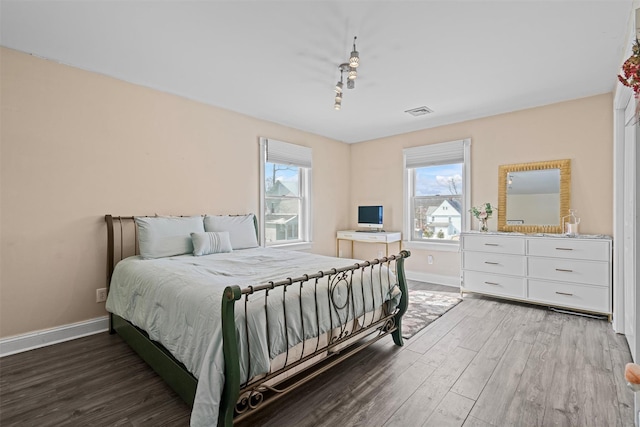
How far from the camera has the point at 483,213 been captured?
4.22 metres

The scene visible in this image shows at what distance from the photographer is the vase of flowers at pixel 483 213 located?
412 cm

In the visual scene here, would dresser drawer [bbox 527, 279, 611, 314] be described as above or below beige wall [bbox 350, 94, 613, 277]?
below

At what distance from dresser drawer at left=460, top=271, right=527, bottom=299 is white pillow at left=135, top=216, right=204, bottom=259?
3.47 metres

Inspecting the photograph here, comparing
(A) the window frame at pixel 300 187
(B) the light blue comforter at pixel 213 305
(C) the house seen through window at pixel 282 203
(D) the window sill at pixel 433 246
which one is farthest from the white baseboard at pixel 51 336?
(D) the window sill at pixel 433 246

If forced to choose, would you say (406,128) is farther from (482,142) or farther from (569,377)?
(569,377)

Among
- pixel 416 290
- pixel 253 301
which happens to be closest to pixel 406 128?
pixel 416 290

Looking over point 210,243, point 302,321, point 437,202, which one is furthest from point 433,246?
point 302,321

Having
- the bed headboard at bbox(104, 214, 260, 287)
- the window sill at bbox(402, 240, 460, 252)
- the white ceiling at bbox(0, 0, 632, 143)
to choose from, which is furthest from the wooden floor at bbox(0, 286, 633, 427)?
the white ceiling at bbox(0, 0, 632, 143)

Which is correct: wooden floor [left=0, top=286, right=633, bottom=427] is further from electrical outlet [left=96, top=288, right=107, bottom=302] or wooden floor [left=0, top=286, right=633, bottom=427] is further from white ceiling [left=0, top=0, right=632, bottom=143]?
white ceiling [left=0, top=0, right=632, bottom=143]

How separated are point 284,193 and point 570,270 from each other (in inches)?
149

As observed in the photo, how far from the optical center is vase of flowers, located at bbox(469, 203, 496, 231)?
13.5ft

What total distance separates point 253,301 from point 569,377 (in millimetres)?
2287

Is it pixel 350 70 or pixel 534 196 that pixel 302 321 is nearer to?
pixel 350 70

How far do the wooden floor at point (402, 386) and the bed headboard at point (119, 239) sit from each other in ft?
2.39
